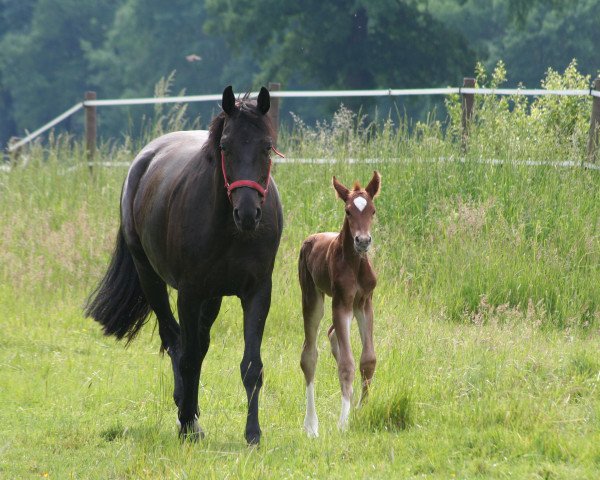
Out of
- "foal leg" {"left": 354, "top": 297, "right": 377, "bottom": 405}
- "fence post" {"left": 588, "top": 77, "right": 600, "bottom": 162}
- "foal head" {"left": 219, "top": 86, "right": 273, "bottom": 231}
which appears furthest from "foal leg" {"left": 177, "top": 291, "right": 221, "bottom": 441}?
"fence post" {"left": 588, "top": 77, "right": 600, "bottom": 162}

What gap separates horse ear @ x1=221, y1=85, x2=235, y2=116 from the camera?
5.74 metres

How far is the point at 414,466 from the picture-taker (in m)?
5.27

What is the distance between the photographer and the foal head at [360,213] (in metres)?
5.88

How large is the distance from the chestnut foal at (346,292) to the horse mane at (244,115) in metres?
0.68

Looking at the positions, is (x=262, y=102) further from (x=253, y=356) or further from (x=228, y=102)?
(x=253, y=356)

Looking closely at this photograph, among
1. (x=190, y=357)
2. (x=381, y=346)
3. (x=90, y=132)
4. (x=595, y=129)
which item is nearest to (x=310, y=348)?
(x=190, y=357)

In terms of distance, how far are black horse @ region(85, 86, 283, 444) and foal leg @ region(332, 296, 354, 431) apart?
42 centimetres

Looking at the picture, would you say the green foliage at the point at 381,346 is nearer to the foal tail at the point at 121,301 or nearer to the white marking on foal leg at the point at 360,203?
the foal tail at the point at 121,301

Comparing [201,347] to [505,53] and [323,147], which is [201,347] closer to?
[323,147]

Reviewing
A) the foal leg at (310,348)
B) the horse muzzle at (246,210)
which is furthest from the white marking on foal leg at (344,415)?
the horse muzzle at (246,210)

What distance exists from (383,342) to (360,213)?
1.81 metres

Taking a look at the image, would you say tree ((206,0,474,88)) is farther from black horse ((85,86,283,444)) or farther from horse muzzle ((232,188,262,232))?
horse muzzle ((232,188,262,232))

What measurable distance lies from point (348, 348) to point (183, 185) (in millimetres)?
1430

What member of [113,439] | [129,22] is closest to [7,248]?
[113,439]
